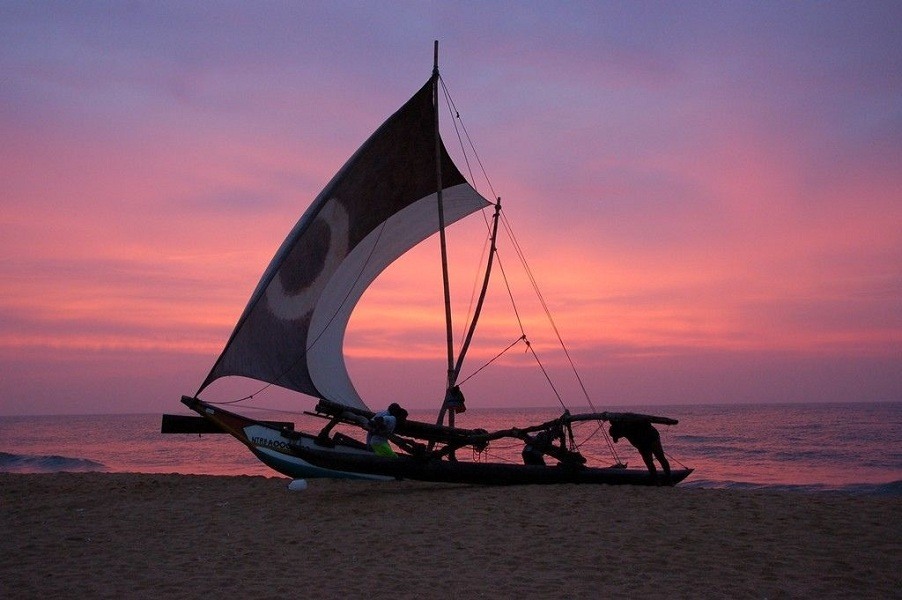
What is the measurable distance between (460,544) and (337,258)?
8.26 meters

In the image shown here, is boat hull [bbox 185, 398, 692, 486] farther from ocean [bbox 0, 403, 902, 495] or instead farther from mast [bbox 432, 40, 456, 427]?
ocean [bbox 0, 403, 902, 495]

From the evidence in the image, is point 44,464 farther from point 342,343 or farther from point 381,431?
point 381,431

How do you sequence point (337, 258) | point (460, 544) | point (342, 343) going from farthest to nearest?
point (342, 343) < point (337, 258) < point (460, 544)

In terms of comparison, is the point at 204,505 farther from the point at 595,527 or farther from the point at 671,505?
the point at 671,505

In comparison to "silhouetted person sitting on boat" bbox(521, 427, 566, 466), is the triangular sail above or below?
above

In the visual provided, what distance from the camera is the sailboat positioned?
13547 mm

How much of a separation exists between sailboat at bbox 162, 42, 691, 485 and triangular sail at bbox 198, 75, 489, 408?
0.08 feet

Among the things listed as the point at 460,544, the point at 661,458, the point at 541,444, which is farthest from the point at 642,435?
the point at 460,544

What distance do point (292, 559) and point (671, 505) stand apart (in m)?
5.44

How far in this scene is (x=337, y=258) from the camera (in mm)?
16328

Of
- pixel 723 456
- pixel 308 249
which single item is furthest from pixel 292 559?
pixel 723 456

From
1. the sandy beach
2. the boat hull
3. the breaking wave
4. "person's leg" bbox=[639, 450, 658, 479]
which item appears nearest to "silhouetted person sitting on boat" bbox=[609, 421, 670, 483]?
"person's leg" bbox=[639, 450, 658, 479]

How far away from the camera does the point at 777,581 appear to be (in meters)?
7.62

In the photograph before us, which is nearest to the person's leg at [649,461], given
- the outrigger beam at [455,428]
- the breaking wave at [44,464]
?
the outrigger beam at [455,428]
